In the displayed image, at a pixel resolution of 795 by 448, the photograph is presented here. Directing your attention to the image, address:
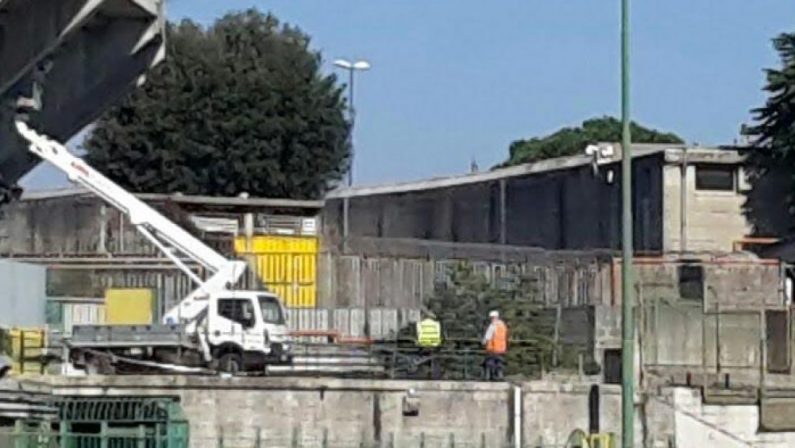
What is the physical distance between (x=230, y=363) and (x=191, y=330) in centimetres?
127

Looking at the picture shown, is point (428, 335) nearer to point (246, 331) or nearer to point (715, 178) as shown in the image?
point (246, 331)

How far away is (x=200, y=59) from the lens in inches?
3378

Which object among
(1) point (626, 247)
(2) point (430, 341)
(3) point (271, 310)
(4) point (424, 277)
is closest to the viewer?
(1) point (626, 247)

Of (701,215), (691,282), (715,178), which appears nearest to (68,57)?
(691,282)

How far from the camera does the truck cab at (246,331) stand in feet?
147

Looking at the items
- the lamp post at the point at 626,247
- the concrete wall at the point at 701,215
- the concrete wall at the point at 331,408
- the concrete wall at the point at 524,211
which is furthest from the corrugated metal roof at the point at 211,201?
the lamp post at the point at 626,247

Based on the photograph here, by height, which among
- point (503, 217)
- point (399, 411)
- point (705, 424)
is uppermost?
point (503, 217)

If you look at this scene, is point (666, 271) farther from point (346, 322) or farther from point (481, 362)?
point (481, 362)

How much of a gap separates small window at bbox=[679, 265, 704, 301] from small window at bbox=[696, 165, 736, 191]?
35.7ft

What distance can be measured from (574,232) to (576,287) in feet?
57.8

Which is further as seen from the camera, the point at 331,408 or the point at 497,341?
the point at 497,341

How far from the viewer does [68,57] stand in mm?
27719

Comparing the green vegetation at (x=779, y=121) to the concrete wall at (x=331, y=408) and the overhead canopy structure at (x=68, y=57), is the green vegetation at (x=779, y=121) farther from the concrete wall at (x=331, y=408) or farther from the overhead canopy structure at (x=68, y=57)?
the overhead canopy structure at (x=68, y=57)

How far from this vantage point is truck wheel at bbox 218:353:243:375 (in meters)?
44.3
